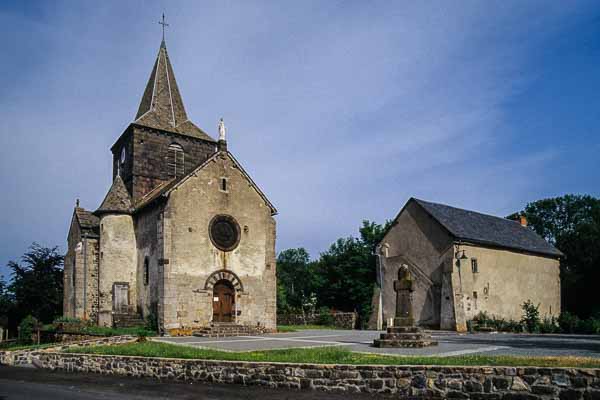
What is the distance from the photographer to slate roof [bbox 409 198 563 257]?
33844 mm

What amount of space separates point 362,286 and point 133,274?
23578 mm

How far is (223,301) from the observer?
29.2 metres

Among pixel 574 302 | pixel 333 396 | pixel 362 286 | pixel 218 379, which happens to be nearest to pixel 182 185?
pixel 218 379

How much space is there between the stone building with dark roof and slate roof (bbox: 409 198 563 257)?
0.25 ft

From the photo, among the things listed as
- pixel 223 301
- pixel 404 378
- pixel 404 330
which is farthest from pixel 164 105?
pixel 404 378

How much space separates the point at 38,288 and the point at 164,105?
625 inches

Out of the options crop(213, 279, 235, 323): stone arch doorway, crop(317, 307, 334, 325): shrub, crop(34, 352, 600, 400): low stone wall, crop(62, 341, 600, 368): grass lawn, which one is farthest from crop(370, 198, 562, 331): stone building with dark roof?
crop(34, 352, 600, 400): low stone wall

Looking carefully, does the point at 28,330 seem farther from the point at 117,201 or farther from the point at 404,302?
the point at 404,302

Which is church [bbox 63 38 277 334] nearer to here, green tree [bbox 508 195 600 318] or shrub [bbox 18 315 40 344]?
shrub [bbox 18 315 40 344]

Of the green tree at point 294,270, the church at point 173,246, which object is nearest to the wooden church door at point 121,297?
the church at point 173,246

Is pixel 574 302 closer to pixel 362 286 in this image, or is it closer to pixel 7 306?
pixel 362 286

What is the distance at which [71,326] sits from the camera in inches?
1056

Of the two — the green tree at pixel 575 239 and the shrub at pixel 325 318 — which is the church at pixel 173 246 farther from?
the green tree at pixel 575 239

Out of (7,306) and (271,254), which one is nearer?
(271,254)
